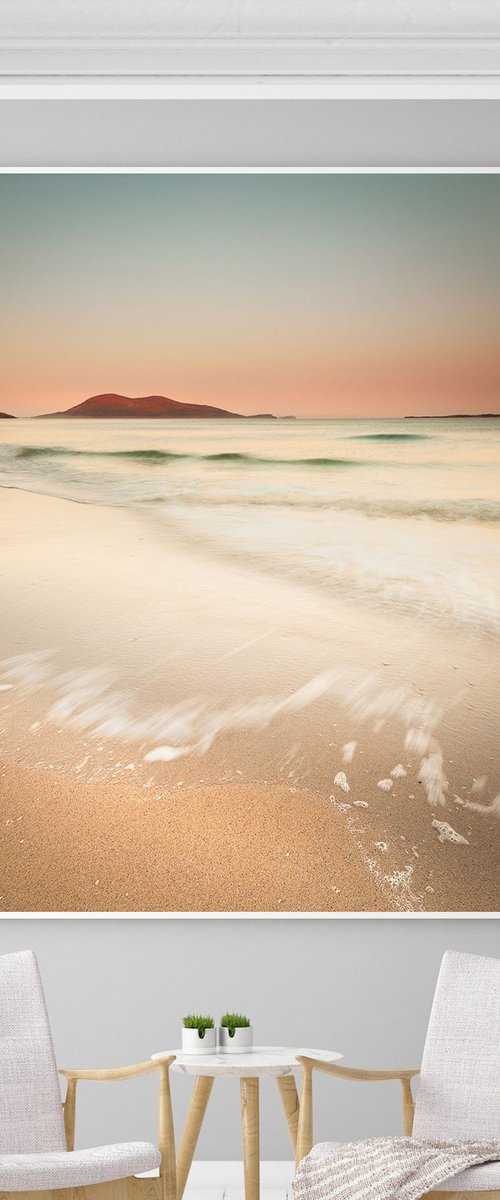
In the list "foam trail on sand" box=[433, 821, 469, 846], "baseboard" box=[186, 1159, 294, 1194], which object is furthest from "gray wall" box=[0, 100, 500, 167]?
"baseboard" box=[186, 1159, 294, 1194]

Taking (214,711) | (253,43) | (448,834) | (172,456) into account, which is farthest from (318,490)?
(253,43)

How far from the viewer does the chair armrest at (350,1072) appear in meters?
3.00

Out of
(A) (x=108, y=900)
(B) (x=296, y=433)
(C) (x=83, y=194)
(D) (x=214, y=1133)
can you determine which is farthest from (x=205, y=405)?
(D) (x=214, y=1133)

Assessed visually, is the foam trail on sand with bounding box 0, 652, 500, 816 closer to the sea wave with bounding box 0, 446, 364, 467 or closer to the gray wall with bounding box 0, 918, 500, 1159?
the gray wall with bounding box 0, 918, 500, 1159

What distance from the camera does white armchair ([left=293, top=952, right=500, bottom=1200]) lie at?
3.14 metres

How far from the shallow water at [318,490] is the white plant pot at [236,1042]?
1.40 m

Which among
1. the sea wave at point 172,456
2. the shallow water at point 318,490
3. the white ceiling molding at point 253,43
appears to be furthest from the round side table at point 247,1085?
the white ceiling molding at point 253,43

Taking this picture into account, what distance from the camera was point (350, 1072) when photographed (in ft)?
10.1

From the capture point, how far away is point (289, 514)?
4102 millimetres

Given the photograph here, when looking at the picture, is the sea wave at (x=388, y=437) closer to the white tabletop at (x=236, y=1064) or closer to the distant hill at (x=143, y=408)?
the distant hill at (x=143, y=408)

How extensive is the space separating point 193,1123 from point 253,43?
3.09 metres

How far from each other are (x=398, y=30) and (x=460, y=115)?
0.36 meters

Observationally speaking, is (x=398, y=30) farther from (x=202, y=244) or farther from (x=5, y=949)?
(x=5, y=949)

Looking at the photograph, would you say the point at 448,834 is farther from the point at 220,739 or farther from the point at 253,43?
the point at 253,43
